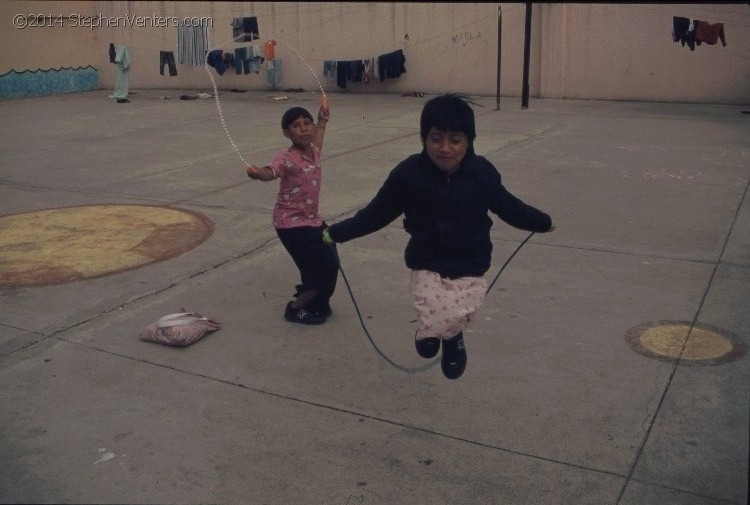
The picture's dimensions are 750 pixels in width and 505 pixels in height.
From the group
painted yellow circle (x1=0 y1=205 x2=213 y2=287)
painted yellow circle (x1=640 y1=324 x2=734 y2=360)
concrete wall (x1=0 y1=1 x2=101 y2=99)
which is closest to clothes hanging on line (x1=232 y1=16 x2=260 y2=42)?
concrete wall (x1=0 y1=1 x2=101 y2=99)

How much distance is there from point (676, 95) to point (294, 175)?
13.9 meters

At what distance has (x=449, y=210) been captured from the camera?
374 cm

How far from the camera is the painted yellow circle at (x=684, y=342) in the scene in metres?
4.84

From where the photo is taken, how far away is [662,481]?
3.56m

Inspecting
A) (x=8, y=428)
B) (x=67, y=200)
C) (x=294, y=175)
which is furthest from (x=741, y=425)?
(x=67, y=200)

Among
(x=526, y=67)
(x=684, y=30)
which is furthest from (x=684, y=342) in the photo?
(x=684, y=30)

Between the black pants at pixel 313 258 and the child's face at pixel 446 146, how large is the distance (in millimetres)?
1902

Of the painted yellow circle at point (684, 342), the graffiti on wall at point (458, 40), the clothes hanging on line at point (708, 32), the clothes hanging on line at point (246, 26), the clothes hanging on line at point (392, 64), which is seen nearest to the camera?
the painted yellow circle at point (684, 342)

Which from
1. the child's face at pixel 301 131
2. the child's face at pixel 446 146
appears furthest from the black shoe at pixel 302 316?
the child's face at pixel 446 146

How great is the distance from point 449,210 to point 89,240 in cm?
481

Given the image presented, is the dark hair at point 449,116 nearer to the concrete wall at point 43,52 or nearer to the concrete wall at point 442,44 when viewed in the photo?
the concrete wall at point 442,44

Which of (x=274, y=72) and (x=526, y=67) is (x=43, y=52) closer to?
(x=274, y=72)

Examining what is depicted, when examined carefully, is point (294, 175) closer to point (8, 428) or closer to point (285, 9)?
point (8, 428)

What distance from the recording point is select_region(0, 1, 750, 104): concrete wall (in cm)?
1709
